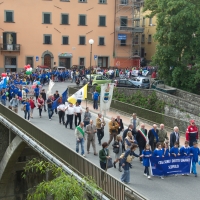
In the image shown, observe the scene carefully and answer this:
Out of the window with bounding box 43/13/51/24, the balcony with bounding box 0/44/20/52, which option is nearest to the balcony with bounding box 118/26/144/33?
the window with bounding box 43/13/51/24

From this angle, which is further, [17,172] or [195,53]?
[195,53]

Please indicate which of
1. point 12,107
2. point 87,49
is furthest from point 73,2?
point 12,107

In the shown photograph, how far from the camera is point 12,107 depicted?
75.9 feet

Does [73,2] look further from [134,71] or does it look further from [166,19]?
[166,19]

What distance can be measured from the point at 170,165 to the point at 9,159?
33.0 ft

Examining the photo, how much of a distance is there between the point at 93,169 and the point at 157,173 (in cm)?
322

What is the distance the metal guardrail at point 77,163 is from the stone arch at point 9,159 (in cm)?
95

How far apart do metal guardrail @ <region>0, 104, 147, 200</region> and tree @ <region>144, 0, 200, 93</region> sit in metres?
20.2

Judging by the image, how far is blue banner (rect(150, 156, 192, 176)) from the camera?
13.9 metres

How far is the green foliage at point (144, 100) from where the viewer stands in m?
31.2

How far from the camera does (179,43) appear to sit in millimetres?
36219

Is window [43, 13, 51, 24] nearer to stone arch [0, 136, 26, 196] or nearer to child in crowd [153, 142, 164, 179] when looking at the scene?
stone arch [0, 136, 26, 196]

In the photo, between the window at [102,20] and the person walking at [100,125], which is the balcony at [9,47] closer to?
the window at [102,20]

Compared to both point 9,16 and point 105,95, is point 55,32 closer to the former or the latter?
point 9,16
